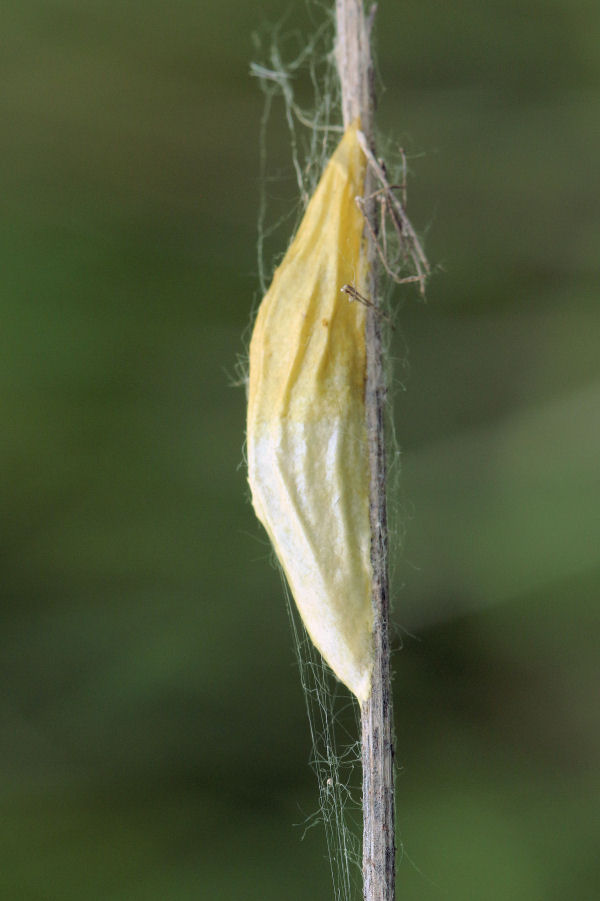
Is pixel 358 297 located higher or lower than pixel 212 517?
lower

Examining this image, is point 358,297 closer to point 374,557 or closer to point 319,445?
point 319,445

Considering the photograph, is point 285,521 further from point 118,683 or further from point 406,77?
point 406,77

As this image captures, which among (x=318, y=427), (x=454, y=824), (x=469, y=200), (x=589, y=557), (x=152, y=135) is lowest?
(x=454, y=824)

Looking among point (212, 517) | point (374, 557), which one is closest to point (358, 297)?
point (374, 557)

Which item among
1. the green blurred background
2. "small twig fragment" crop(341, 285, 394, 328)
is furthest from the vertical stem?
the green blurred background

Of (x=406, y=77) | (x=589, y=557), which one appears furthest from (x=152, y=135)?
(x=589, y=557)

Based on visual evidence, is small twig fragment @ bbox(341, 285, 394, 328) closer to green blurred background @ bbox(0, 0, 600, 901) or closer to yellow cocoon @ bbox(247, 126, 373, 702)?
yellow cocoon @ bbox(247, 126, 373, 702)
